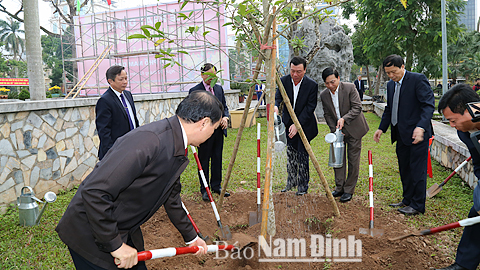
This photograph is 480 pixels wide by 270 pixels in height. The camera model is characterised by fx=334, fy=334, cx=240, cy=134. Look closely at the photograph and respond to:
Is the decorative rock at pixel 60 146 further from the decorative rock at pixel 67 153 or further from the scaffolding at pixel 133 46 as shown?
the scaffolding at pixel 133 46

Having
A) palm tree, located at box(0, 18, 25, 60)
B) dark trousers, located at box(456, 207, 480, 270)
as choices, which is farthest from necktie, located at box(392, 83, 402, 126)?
palm tree, located at box(0, 18, 25, 60)

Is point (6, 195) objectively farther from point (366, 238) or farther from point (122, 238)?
point (366, 238)

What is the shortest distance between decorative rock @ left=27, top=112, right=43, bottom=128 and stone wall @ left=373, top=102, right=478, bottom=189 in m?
5.91

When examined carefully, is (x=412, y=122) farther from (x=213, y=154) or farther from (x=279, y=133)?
(x=213, y=154)

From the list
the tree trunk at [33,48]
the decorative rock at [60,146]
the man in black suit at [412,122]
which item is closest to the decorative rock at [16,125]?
the decorative rock at [60,146]

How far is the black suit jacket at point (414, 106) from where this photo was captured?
3611mm

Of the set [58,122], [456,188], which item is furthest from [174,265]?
[456,188]

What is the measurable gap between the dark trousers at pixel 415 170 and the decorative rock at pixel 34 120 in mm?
4775

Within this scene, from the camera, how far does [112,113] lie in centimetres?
369

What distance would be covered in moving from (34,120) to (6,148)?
0.56 m

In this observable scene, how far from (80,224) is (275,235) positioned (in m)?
2.14

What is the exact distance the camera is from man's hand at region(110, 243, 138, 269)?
1499 millimetres

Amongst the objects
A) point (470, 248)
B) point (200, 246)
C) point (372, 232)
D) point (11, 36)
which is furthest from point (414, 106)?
point (11, 36)

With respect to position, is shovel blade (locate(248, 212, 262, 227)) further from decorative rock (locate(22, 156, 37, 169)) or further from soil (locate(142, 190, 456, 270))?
decorative rock (locate(22, 156, 37, 169))
